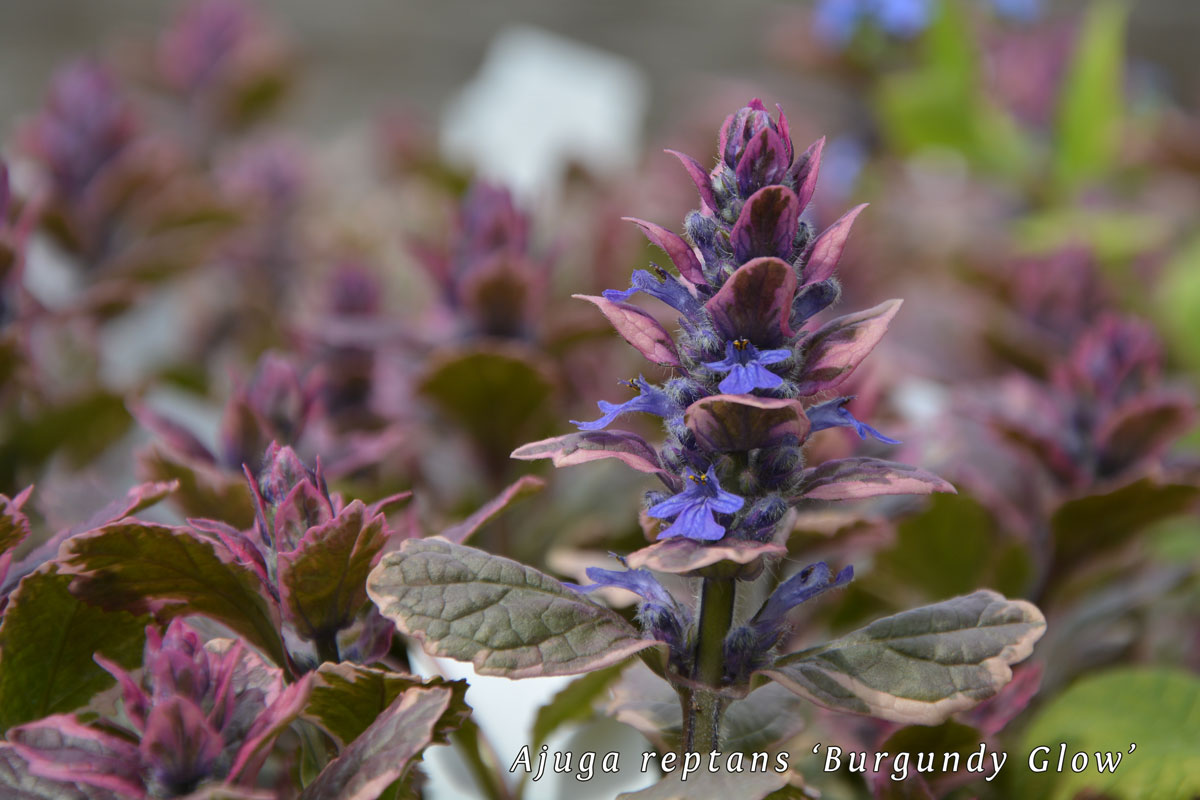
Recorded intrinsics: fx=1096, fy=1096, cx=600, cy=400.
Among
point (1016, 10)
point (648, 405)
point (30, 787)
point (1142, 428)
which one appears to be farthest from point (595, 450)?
point (1016, 10)

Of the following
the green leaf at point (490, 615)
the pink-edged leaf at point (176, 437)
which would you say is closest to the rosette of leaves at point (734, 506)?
the green leaf at point (490, 615)

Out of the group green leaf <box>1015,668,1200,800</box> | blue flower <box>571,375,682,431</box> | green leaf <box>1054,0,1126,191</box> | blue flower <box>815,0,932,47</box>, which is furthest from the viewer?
blue flower <box>815,0,932,47</box>

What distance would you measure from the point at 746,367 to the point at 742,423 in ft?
0.11

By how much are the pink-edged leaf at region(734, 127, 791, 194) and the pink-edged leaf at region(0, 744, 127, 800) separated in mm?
506

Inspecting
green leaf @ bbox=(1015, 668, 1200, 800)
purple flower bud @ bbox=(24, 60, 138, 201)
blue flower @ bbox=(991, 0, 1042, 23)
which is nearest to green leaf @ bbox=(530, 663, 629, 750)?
green leaf @ bbox=(1015, 668, 1200, 800)

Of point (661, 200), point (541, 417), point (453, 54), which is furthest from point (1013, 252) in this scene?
point (453, 54)

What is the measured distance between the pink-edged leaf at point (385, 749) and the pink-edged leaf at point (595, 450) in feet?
0.48

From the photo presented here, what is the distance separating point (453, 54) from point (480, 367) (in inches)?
149

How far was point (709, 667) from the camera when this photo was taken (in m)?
0.68

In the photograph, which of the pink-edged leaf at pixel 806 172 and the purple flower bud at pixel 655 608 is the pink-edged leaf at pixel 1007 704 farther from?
the pink-edged leaf at pixel 806 172

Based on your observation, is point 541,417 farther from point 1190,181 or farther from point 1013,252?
point 1190,181

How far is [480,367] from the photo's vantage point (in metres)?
1.05

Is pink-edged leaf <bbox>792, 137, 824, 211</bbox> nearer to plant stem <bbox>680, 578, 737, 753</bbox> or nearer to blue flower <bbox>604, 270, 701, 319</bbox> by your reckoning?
blue flower <bbox>604, 270, 701, 319</bbox>

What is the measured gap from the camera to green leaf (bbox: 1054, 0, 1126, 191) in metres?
1.67
